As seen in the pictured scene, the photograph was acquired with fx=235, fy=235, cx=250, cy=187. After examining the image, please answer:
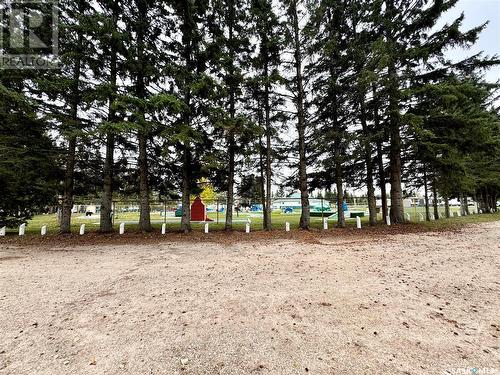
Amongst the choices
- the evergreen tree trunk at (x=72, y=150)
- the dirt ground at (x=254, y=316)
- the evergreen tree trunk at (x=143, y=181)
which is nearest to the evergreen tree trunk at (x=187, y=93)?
the evergreen tree trunk at (x=143, y=181)

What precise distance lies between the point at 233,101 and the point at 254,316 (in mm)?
11829

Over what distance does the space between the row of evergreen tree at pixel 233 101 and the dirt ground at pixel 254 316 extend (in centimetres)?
584

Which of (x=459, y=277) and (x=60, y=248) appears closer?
(x=459, y=277)

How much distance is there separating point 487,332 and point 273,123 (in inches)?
481

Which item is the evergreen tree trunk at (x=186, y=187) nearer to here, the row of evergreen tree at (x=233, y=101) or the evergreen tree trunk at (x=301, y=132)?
the row of evergreen tree at (x=233, y=101)

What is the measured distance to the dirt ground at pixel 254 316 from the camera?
2.34 metres

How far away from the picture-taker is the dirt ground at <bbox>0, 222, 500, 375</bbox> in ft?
7.67

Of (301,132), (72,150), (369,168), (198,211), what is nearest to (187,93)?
(72,150)

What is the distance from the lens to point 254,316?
10.8ft

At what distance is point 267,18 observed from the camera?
12008 millimetres

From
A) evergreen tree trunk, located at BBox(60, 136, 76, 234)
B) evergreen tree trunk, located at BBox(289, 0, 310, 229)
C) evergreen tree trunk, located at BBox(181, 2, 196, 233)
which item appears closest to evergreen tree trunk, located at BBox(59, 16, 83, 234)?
evergreen tree trunk, located at BBox(60, 136, 76, 234)

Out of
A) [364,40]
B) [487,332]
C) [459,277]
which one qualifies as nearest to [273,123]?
[364,40]

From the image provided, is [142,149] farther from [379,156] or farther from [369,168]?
[379,156]

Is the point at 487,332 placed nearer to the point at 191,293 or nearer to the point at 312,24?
the point at 191,293
